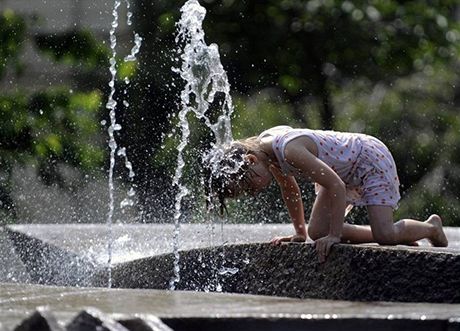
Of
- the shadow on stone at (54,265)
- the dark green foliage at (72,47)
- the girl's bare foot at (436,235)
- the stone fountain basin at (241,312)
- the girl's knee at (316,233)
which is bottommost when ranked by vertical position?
the shadow on stone at (54,265)

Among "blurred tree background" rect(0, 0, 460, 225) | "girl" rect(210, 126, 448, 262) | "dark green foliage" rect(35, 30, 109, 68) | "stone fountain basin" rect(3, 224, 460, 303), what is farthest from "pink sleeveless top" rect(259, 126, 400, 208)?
"dark green foliage" rect(35, 30, 109, 68)

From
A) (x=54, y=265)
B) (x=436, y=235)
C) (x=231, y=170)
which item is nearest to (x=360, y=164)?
(x=436, y=235)

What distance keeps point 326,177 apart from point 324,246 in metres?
0.37

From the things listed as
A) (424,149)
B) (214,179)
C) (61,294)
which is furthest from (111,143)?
(61,294)

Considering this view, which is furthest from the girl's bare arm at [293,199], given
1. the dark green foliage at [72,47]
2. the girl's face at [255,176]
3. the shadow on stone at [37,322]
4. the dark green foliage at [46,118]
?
the dark green foliage at [72,47]

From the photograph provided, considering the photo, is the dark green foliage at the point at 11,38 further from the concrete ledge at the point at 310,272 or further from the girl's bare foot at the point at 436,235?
the girl's bare foot at the point at 436,235

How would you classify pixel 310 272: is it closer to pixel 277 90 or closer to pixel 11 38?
pixel 11 38

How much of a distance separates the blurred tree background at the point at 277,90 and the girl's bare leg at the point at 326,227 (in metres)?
5.58

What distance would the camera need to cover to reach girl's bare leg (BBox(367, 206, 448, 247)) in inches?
217

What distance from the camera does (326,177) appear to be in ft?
17.2

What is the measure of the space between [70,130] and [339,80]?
437cm

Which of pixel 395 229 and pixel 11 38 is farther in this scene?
pixel 11 38

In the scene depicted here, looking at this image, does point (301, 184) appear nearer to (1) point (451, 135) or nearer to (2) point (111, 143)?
(2) point (111, 143)

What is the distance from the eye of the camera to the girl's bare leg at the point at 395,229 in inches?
217
